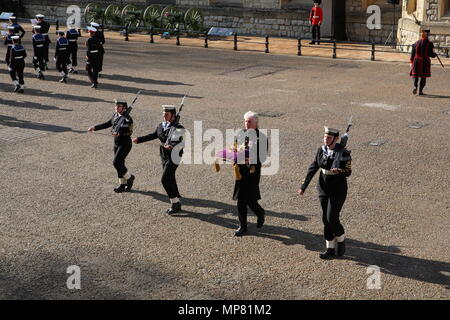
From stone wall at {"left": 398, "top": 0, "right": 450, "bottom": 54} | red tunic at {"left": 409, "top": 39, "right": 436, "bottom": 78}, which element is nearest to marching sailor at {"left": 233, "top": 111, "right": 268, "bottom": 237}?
red tunic at {"left": 409, "top": 39, "right": 436, "bottom": 78}

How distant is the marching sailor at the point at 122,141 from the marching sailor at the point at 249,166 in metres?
2.53

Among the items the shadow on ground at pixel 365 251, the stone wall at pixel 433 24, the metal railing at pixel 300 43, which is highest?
the stone wall at pixel 433 24

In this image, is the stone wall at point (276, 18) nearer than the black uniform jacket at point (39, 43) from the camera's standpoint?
No

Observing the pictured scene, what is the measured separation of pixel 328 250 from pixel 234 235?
57.3 inches

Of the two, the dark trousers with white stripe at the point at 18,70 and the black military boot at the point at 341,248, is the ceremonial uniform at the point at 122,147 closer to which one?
the black military boot at the point at 341,248

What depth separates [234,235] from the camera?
10.4m

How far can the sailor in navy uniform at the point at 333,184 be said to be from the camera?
934cm

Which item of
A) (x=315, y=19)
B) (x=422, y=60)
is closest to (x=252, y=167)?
(x=422, y=60)

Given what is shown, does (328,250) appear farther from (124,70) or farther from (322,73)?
(124,70)

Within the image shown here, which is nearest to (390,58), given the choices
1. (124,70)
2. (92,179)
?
(124,70)

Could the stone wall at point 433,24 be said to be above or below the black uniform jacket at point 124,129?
above

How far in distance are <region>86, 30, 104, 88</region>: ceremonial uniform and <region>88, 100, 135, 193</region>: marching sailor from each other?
8665 millimetres

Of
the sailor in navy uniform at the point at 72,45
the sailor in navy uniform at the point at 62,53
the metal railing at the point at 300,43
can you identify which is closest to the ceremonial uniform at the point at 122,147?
the sailor in navy uniform at the point at 62,53

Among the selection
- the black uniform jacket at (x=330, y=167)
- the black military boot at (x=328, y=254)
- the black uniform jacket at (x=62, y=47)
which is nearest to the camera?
the black uniform jacket at (x=330, y=167)
